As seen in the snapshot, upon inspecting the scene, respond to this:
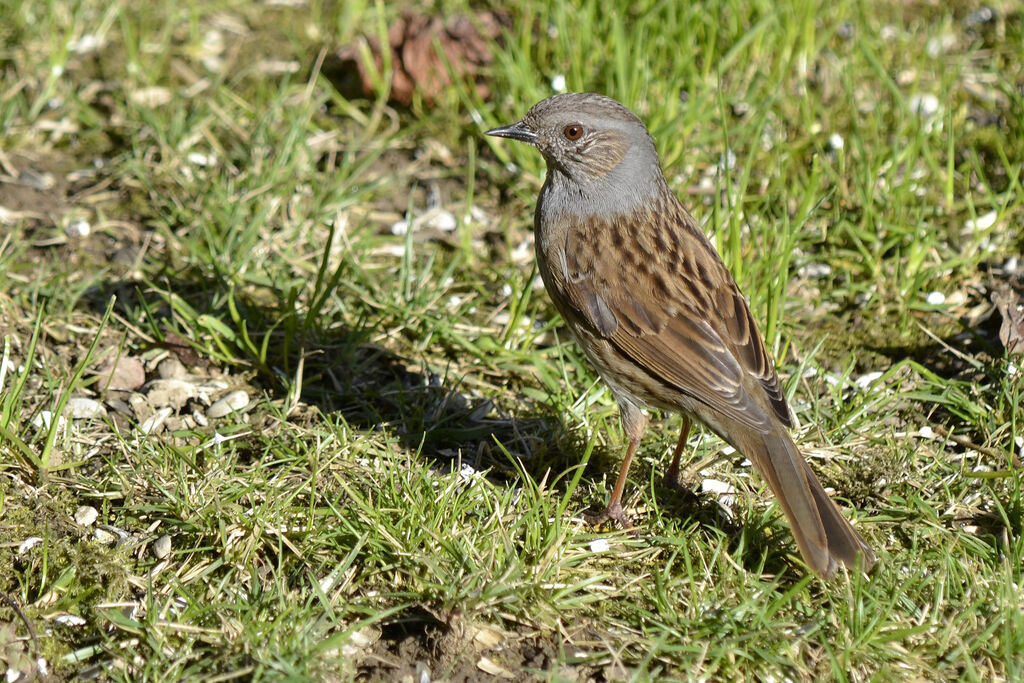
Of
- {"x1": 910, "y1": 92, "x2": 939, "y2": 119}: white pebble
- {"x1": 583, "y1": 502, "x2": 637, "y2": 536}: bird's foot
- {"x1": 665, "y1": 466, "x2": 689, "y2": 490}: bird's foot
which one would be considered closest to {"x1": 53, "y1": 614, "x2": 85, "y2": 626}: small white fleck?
{"x1": 583, "y1": 502, "x2": 637, "y2": 536}: bird's foot

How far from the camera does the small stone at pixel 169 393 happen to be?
5.04 metres

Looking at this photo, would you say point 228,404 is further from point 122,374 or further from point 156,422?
point 122,374

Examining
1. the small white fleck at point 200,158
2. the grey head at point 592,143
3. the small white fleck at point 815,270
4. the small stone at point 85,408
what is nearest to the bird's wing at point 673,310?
the grey head at point 592,143

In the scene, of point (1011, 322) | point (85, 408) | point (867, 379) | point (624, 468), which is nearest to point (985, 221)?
point (1011, 322)

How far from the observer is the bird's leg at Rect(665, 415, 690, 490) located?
4.63 meters

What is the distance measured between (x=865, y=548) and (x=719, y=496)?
2.54 ft

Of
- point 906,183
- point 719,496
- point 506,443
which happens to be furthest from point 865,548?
point 906,183

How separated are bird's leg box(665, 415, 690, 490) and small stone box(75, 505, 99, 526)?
2.26 m

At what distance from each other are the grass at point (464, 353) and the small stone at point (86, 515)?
3 centimetres

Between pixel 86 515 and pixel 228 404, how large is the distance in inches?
35.4

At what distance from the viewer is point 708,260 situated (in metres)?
4.66

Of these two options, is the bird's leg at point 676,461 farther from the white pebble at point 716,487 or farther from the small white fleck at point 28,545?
the small white fleck at point 28,545

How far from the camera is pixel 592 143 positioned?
15.8 ft

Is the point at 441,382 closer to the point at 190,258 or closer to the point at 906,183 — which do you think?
the point at 190,258
